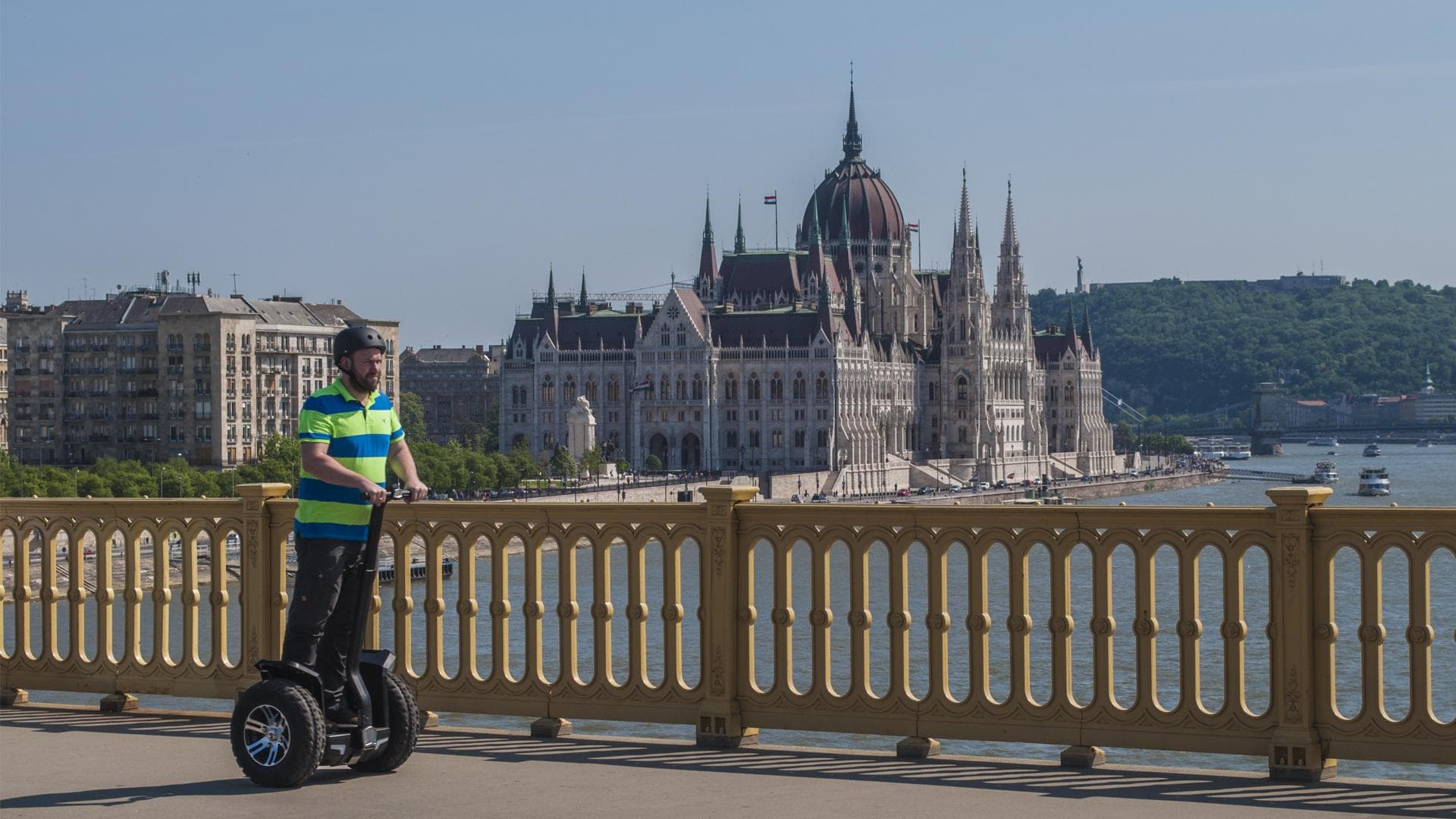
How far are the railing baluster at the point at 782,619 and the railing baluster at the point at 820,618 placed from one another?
0.34 feet

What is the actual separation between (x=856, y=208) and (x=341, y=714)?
139314 mm

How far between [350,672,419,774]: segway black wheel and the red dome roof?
135848 mm

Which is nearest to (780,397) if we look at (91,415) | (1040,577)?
(91,415)

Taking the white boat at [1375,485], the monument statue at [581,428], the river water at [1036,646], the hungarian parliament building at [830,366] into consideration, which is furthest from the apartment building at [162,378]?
the white boat at [1375,485]

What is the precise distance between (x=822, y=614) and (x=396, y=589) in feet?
6.60

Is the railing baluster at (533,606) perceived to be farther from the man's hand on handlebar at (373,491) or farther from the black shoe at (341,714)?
the man's hand on handlebar at (373,491)

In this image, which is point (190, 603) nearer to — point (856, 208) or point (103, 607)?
point (103, 607)

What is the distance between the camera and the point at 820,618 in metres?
9.72

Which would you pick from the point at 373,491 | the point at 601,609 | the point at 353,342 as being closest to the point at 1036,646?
the point at 601,609

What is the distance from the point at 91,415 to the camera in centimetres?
9850

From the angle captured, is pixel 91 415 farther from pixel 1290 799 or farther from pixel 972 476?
pixel 1290 799

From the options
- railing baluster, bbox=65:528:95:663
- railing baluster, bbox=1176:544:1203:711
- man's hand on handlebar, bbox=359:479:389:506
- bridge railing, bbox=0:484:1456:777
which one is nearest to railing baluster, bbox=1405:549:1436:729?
bridge railing, bbox=0:484:1456:777

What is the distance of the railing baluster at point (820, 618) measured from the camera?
31.8ft

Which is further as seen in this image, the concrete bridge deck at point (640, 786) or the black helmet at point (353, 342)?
the black helmet at point (353, 342)
